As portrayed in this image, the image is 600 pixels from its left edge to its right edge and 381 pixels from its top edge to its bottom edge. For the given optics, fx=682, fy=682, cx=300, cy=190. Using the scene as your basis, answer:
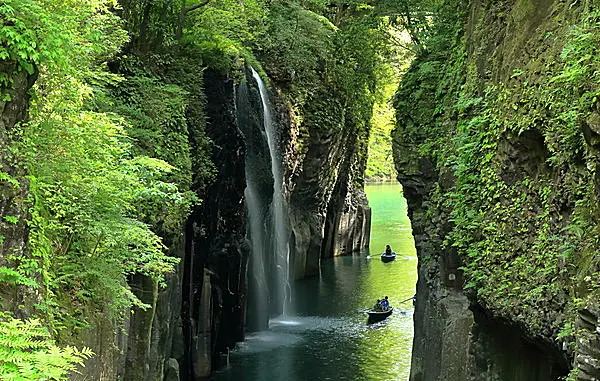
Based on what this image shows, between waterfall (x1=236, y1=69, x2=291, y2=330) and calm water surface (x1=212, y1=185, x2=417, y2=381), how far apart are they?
1.03m

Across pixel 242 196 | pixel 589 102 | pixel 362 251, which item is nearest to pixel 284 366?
pixel 242 196

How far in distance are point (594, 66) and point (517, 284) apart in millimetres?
3498

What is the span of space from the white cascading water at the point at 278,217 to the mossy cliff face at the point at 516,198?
1018 centimetres

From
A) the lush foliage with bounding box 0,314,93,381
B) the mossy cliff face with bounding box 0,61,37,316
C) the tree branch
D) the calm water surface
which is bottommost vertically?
the calm water surface

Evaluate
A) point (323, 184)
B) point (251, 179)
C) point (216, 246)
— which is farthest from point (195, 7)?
point (323, 184)

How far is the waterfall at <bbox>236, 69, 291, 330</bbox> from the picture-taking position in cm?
2450

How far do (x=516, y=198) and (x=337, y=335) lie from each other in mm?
15793

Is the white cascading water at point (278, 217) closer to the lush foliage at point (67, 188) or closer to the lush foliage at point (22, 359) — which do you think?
the lush foliage at point (67, 188)

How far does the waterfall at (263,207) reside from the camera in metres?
24.5

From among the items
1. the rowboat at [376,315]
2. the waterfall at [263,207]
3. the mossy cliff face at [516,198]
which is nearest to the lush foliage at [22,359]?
the mossy cliff face at [516,198]

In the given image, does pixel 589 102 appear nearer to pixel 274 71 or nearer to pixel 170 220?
pixel 170 220

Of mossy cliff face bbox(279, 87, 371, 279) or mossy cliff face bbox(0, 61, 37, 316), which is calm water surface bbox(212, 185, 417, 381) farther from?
mossy cliff face bbox(0, 61, 37, 316)

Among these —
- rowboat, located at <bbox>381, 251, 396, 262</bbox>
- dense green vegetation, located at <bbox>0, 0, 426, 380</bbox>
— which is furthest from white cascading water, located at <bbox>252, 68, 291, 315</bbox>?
rowboat, located at <bbox>381, 251, 396, 262</bbox>

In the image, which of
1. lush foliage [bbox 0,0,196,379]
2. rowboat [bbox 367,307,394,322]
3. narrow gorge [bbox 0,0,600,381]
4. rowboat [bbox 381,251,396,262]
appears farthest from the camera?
rowboat [bbox 381,251,396,262]
